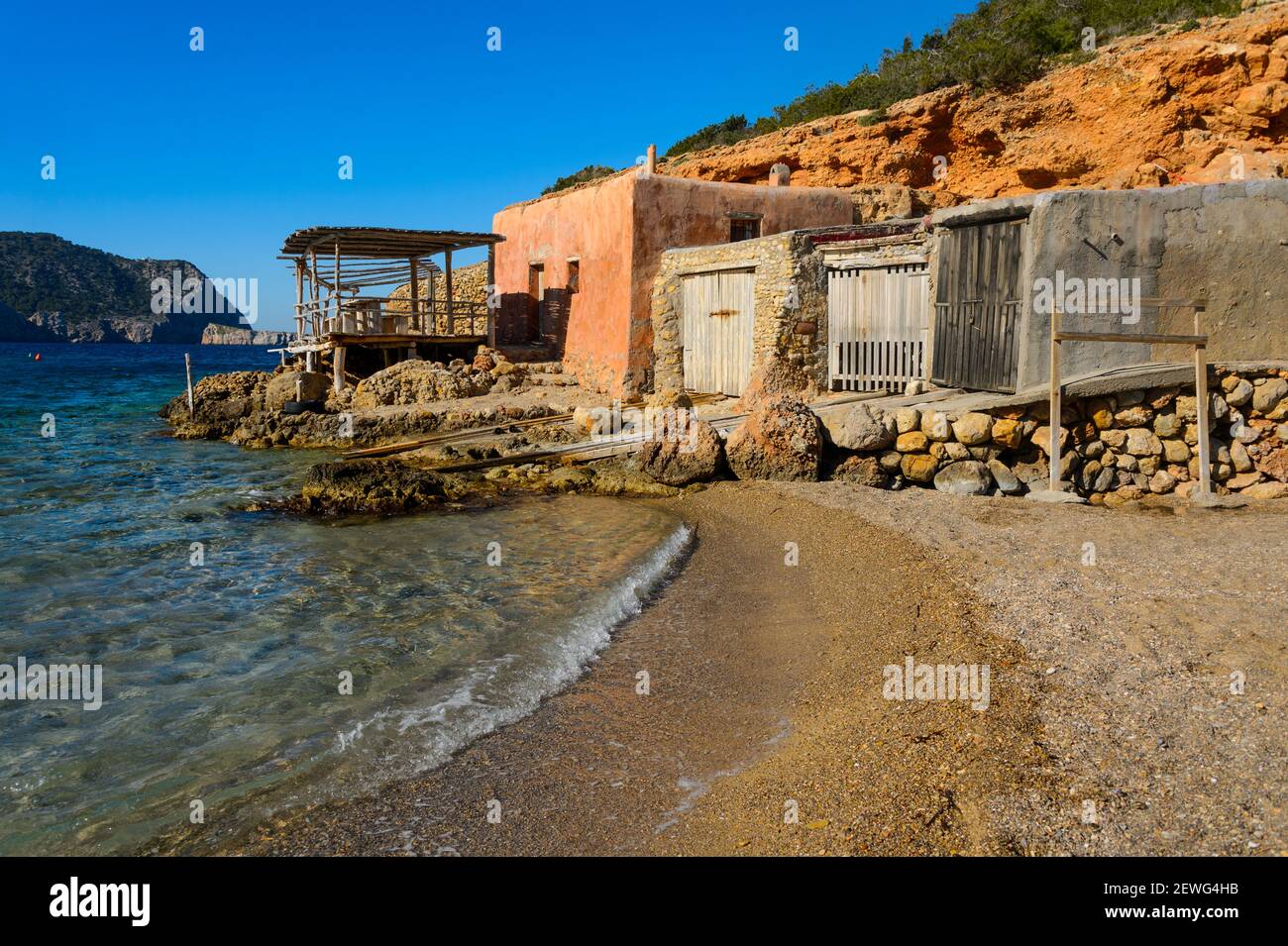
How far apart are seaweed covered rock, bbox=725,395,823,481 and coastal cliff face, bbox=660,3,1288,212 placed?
13.2 metres

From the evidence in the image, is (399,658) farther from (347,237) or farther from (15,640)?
(347,237)

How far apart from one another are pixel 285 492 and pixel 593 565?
713 centimetres

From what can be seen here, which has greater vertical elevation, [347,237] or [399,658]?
[347,237]

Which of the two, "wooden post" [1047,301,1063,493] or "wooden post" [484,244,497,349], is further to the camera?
"wooden post" [484,244,497,349]

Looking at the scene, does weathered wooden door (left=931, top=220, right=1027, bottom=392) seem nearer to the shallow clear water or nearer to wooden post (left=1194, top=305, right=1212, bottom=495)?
wooden post (left=1194, top=305, right=1212, bottom=495)

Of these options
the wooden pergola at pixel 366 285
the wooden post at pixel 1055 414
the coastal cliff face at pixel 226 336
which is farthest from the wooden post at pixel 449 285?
the coastal cliff face at pixel 226 336

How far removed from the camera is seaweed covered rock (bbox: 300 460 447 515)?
1163 cm

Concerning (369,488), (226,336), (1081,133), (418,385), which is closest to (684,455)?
(369,488)

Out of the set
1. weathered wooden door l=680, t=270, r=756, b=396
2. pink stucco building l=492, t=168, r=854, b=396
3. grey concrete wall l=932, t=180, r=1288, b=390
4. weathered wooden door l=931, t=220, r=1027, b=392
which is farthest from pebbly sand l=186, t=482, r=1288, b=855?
pink stucco building l=492, t=168, r=854, b=396

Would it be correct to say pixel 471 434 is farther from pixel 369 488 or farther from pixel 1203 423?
pixel 1203 423

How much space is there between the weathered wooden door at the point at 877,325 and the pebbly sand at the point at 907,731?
650 centimetres

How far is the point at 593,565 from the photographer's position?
28.6ft

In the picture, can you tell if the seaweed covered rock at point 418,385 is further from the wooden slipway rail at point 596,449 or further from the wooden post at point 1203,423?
the wooden post at point 1203,423
